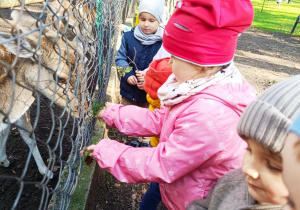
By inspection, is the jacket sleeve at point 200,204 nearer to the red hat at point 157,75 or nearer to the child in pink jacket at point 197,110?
the child in pink jacket at point 197,110

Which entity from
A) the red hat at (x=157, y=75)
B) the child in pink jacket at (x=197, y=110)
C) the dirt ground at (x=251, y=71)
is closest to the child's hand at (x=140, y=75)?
the red hat at (x=157, y=75)

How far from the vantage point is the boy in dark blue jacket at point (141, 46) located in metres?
2.87

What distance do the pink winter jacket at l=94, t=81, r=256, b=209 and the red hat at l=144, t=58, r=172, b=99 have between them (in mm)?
611

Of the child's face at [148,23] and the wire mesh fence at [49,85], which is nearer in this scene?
the wire mesh fence at [49,85]

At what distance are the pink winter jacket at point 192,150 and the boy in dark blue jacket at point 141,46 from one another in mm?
1495

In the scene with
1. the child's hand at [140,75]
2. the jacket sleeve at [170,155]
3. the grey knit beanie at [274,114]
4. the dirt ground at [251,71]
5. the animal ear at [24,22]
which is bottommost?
the dirt ground at [251,71]

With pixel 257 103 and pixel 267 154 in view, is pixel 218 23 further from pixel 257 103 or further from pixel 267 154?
pixel 267 154

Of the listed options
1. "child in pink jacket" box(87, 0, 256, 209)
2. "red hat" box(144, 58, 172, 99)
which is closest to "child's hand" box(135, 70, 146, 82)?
"red hat" box(144, 58, 172, 99)

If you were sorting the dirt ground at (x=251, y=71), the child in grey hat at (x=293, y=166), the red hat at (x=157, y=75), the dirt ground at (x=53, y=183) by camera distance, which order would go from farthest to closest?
the dirt ground at (x=251, y=71) → the dirt ground at (x=53, y=183) → the red hat at (x=157, y=75) → the child in grey hat at (x=293, y=166)

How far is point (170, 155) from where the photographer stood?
1364 mm

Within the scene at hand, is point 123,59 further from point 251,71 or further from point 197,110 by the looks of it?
point 251,71

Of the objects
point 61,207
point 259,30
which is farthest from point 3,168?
point 259,30

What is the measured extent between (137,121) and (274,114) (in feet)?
3.98

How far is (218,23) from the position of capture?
1.32 meters
